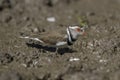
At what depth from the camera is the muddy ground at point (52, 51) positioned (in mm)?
8555

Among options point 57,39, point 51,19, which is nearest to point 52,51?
point 57,39

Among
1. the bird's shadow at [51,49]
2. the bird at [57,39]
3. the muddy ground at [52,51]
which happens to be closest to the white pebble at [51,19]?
the muddy ground at [52,51]

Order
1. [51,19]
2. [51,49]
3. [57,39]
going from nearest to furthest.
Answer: [57,39] < [51,49] < [51,19]

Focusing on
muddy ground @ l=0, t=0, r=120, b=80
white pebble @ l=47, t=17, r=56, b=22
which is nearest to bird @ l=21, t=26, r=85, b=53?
muddy ground @ l=0, t=0, r=120, b=80

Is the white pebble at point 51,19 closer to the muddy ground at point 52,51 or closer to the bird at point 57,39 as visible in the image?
the muddy ground at point 52,51

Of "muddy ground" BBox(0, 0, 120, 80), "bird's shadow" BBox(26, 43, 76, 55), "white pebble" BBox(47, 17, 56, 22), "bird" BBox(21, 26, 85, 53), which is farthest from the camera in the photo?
"white pebble" BBox(47, 17, 56, 22)

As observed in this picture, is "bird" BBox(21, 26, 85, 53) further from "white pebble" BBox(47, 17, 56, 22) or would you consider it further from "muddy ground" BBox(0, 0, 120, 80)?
"white pebble" BBox(47, 17, 56, 22)

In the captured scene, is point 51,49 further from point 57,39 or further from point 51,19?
point 51,19

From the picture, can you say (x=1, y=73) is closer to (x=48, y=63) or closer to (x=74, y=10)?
(x=48, y=63)

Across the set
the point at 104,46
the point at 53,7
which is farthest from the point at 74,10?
the point at 104,46

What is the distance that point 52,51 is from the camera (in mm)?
10055

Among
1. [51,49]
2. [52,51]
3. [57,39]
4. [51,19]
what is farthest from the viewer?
[51,19]

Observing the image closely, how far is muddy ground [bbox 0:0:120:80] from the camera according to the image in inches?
337

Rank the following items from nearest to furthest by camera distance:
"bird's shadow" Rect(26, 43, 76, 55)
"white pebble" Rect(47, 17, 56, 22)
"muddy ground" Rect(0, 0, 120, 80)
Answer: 1. "muddy ground" Rect(0, 0, 120, 80)
2. "bird's shadow" Rect(26, 43, 76, 55)
3. "white pebble" Rect(47, 17, 56, 22)
